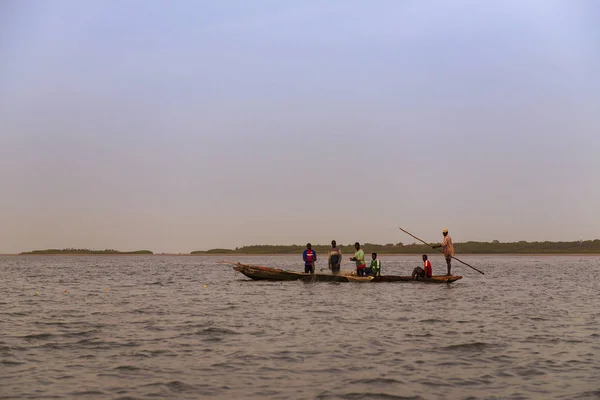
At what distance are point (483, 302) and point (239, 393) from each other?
1667 cm

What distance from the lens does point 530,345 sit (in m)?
14.0

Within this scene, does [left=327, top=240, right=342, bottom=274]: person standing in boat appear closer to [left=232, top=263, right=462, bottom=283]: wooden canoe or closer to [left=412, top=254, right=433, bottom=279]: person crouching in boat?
[left=232, top=263, right=462, bottom=283]: wooden canoe

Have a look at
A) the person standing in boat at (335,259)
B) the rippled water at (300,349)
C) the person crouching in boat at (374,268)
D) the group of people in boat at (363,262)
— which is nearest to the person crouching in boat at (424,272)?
the group of people in boat at (363,262)

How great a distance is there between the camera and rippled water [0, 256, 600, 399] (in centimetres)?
1013

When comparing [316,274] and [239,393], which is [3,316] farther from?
[316,274]

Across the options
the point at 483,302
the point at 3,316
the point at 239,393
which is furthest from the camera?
the point at 483,302

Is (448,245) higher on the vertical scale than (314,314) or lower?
higher

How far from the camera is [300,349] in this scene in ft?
43.9

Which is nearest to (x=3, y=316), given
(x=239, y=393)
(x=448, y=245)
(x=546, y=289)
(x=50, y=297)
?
(x=50, y=297)

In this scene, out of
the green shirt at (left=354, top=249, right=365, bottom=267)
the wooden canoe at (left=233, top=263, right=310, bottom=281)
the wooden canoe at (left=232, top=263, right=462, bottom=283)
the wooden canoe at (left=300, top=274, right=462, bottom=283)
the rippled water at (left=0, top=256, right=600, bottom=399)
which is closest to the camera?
the rippled water at (left=0, top=256, right=600, bottom=399)

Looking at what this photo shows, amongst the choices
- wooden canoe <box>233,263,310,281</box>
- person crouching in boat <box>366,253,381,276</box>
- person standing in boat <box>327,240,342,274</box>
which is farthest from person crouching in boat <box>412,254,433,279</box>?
wooden canoe <box>233,263,310,281</box>

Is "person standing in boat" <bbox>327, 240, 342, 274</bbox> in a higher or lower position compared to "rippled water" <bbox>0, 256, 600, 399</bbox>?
higher

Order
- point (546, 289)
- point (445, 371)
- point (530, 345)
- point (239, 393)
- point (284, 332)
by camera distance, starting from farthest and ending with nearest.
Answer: point (546, 289) → point (284, 332) → point (530, 345) → point (445, 371) → point (239, 393)

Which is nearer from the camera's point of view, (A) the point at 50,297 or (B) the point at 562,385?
(B) the point at 562,385
